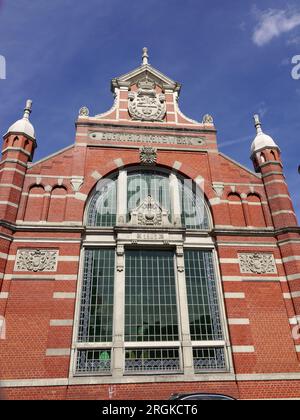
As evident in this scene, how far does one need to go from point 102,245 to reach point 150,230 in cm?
229

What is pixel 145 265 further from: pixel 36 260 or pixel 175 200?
pixel 36 260

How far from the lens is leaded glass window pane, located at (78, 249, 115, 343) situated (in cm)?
1323

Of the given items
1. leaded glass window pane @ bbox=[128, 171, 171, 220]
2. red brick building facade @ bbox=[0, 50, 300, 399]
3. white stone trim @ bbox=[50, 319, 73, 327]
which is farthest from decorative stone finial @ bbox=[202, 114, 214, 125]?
white stone trim @ bbox=[50, 319, 73, 327]

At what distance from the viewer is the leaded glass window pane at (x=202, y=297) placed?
13.7 meters

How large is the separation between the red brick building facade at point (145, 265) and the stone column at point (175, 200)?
60mm

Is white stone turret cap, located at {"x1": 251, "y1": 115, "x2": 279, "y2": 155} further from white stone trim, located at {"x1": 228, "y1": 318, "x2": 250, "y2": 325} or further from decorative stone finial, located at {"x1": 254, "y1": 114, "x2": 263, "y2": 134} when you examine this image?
white stone trim, located at {"x1": 228, "y1": 318, "x2": 250, "y2": 325}

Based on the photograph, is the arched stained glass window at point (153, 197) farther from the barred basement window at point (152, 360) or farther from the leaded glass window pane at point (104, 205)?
the barred basement window at point (152, 360)

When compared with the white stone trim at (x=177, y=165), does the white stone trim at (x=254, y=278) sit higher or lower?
lower

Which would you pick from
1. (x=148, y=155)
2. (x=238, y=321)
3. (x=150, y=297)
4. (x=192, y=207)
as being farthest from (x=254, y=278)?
(x=148, y=155)

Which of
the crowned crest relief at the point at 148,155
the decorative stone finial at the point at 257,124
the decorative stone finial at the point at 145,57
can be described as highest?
the decorative stone finial at the point at 145,57

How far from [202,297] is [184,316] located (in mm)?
1269

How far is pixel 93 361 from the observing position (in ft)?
41.8

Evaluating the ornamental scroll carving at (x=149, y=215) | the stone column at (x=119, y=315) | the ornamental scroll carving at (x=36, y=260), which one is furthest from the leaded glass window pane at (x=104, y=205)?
the ornamental scroll carving at (x=36, y=260)
